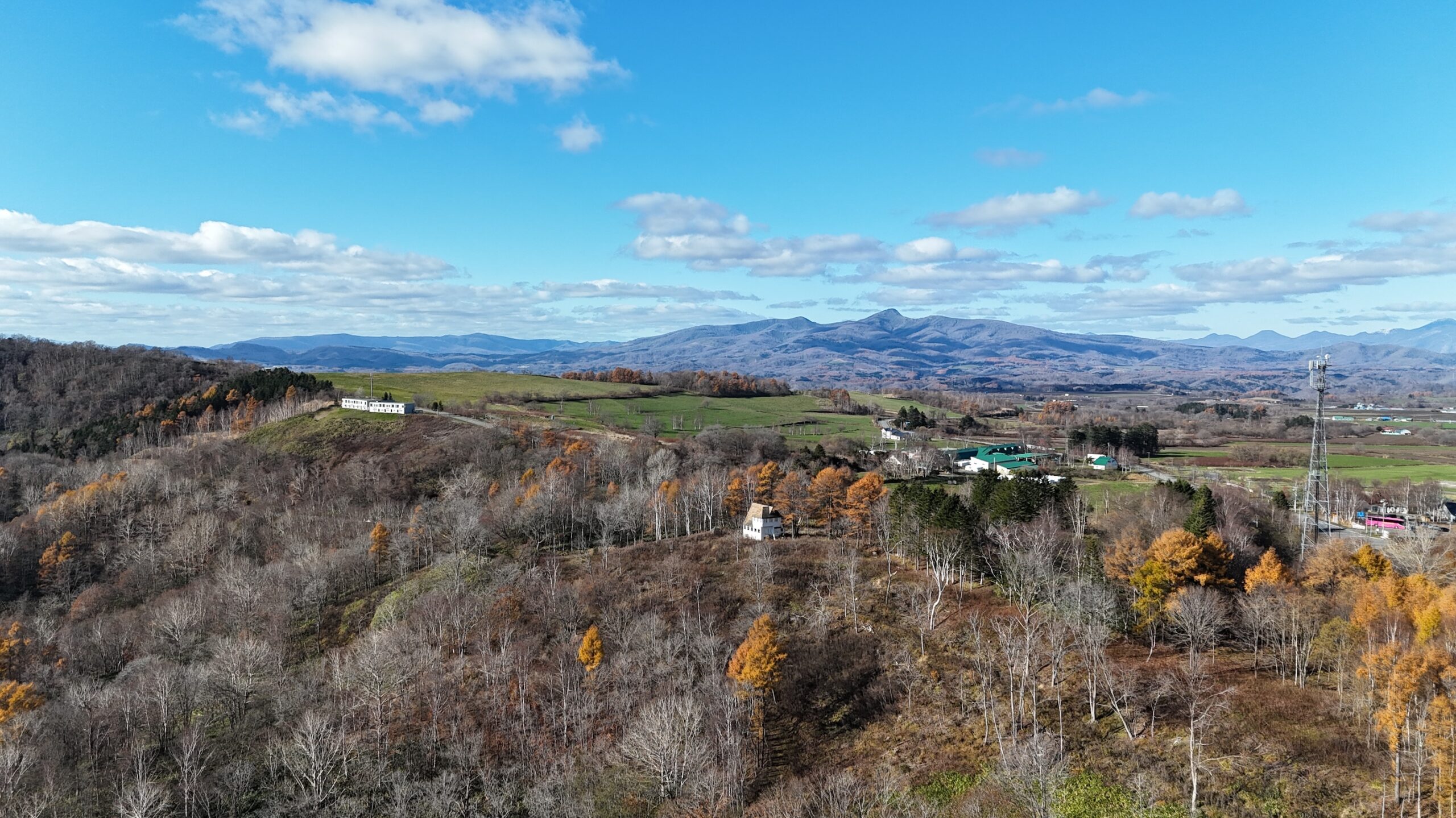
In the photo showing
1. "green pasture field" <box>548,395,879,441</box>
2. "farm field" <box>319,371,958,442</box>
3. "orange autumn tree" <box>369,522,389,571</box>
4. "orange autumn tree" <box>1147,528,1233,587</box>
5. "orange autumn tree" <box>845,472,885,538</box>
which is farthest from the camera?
"farm field" <box>319,371,958,442</box>

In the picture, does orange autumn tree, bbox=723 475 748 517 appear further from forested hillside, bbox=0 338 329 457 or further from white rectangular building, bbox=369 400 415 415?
forested hillside, bbox=0 338 329 457

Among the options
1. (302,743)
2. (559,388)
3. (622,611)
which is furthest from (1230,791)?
(559,388)

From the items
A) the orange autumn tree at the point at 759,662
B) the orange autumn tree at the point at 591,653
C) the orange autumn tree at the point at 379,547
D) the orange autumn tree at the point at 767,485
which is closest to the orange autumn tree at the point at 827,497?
the orange autumn tree at the point at 767,485

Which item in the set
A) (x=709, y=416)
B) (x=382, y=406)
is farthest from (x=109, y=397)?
(x=709, y=416)

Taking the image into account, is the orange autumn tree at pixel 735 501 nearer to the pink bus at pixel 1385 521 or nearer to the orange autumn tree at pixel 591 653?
the orange autumn tree at pixel 591 653

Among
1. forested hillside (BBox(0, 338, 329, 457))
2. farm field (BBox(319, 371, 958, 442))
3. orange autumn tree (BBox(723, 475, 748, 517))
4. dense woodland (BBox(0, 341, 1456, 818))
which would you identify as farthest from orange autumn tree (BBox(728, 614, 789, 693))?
forested hillside (BBox(0, 338, 329, 457))

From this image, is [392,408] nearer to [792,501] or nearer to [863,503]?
[792,501]
